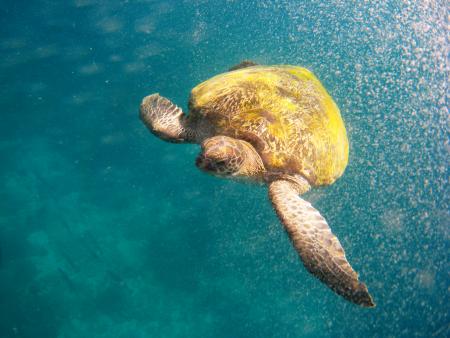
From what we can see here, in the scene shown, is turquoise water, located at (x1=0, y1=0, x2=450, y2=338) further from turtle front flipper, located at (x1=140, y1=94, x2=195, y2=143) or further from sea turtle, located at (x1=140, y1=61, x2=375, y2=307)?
turtle front flipper, located at (x1=140, y1=94, x2=195, y2=143)

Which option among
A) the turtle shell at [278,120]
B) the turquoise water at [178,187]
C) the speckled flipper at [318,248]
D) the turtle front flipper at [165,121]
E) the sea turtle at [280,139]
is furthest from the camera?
the turquoise water at [178,187]

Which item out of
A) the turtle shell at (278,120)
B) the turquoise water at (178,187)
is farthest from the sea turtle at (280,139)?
the turquoise water at (178,187)

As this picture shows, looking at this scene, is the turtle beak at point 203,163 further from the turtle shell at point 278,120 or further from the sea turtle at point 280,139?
the turtle shell at point 278,120

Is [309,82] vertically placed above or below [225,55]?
above

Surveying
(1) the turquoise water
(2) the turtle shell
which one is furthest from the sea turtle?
(1) the turquoise water

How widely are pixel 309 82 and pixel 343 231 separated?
26.3ft

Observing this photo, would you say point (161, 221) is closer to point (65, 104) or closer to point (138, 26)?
point (65, 104)

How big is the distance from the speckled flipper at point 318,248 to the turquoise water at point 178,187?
6.34 meters

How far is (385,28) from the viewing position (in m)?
10.1

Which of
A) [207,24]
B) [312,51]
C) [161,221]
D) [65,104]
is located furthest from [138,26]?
[161,221]

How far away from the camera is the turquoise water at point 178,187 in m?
10.2

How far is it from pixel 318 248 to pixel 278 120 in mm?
1481

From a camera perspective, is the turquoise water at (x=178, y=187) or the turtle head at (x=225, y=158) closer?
the turtle head at (x=225, y=158)

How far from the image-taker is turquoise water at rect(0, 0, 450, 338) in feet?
33.6
